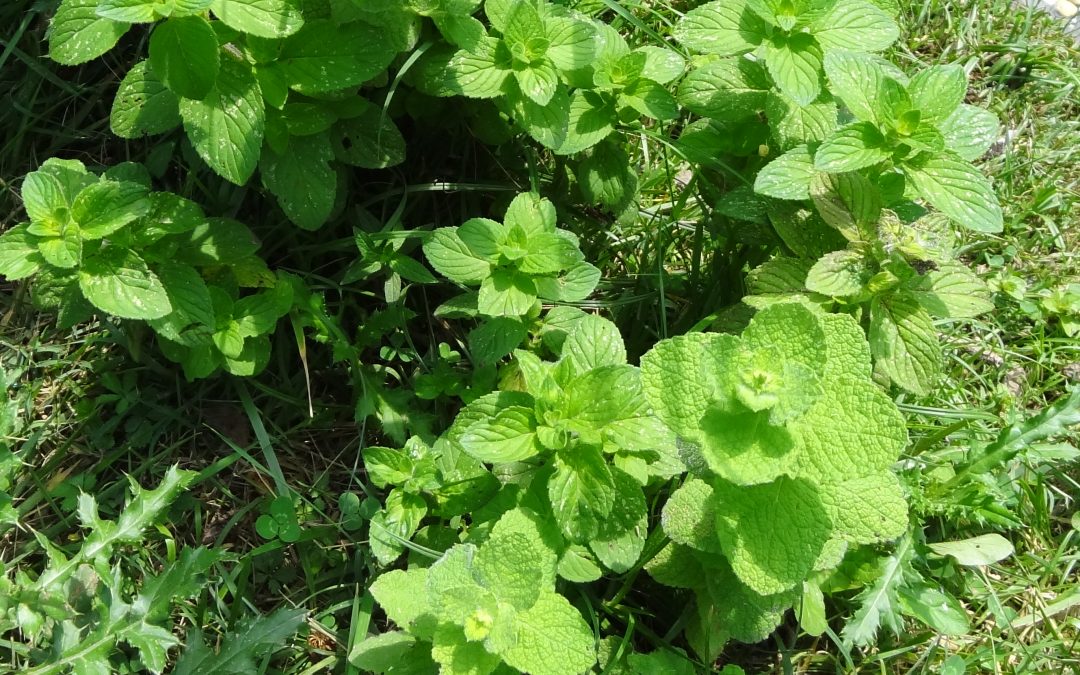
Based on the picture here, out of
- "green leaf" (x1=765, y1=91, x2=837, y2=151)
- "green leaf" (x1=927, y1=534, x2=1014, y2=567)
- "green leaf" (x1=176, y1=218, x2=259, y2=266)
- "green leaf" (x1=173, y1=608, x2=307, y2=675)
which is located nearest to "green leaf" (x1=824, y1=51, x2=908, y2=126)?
"green leaf" (x1=765, y1=91, x2=837, y2=151)

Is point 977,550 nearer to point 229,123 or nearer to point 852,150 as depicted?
point 852,150

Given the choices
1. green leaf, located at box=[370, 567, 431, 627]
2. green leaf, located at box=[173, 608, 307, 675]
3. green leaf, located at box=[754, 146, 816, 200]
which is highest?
green leaf, located at box=[754, 146, 816, 200]

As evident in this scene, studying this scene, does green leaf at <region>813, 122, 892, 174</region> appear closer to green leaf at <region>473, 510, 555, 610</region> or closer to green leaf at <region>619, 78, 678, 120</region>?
green leaf at <region>619, 78, 678, 120</region>

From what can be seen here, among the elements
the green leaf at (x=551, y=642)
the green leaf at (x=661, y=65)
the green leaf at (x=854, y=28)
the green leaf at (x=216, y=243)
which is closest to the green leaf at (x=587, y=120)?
the green leaf at (x=661, y=65)

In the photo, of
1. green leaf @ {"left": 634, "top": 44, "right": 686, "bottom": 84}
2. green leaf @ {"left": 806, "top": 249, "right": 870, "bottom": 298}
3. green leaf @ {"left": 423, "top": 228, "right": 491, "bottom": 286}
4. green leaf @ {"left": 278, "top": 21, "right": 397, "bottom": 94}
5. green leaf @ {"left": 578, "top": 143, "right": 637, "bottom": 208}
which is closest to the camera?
green leaf @ {"left": 806, "top": 249, "right": 870, "bottom": 298}

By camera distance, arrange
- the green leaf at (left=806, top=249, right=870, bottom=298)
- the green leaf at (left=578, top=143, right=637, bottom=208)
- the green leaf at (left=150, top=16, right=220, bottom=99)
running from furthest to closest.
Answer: the green leaf at (left=578, top=143, right=637, bottom=208) → the green leaf at (left=806, top=249, right=870, bottom=298) → the green leaf at (left=150, top=16, right=220, bottom=99)

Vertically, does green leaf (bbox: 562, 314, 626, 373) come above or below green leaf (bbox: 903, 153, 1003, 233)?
below

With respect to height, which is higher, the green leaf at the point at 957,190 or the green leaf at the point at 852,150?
the green leaf at the point at 852,150

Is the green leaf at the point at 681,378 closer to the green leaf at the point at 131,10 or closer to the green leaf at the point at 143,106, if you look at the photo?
the green leaf at the point at 131,10
